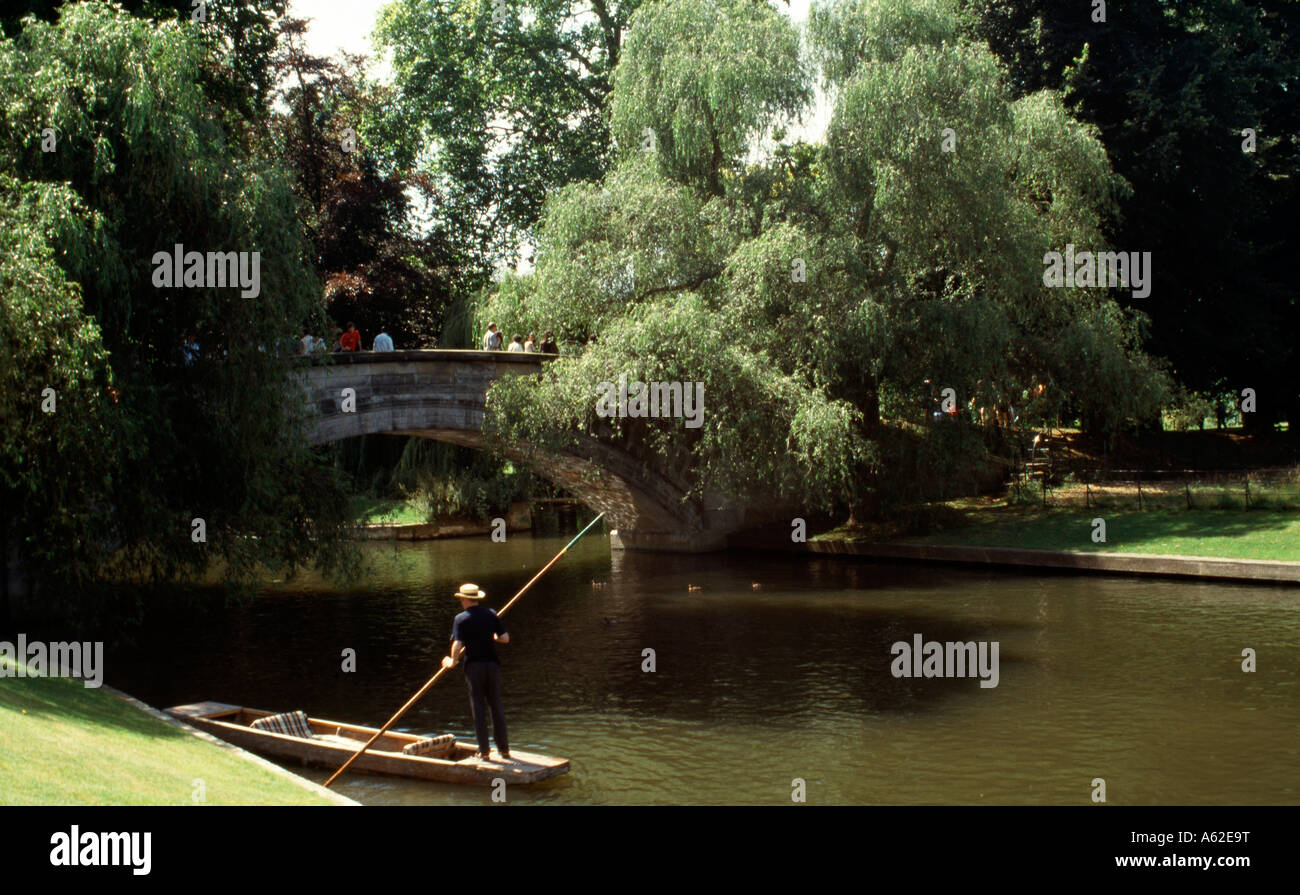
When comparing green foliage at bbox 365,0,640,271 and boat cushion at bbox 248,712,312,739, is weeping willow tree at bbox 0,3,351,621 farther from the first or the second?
green foliage at bbox 365,0,640,271

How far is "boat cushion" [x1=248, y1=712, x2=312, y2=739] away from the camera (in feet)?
37.2

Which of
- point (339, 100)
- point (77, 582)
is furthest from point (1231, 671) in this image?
point (339, 100)

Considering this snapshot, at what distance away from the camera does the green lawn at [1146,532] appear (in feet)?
69.5

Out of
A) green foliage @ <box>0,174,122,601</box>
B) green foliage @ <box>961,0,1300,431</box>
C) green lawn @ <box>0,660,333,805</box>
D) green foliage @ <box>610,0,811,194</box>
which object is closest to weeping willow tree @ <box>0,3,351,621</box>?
green foliage @ <box>0,174,122,601</box>

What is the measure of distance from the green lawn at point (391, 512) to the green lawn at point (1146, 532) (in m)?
14.0

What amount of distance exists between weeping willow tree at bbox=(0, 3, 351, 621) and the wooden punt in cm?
276

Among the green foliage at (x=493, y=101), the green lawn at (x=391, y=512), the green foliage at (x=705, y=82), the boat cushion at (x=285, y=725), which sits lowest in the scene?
the boat cushion at (x=285, y=725)
